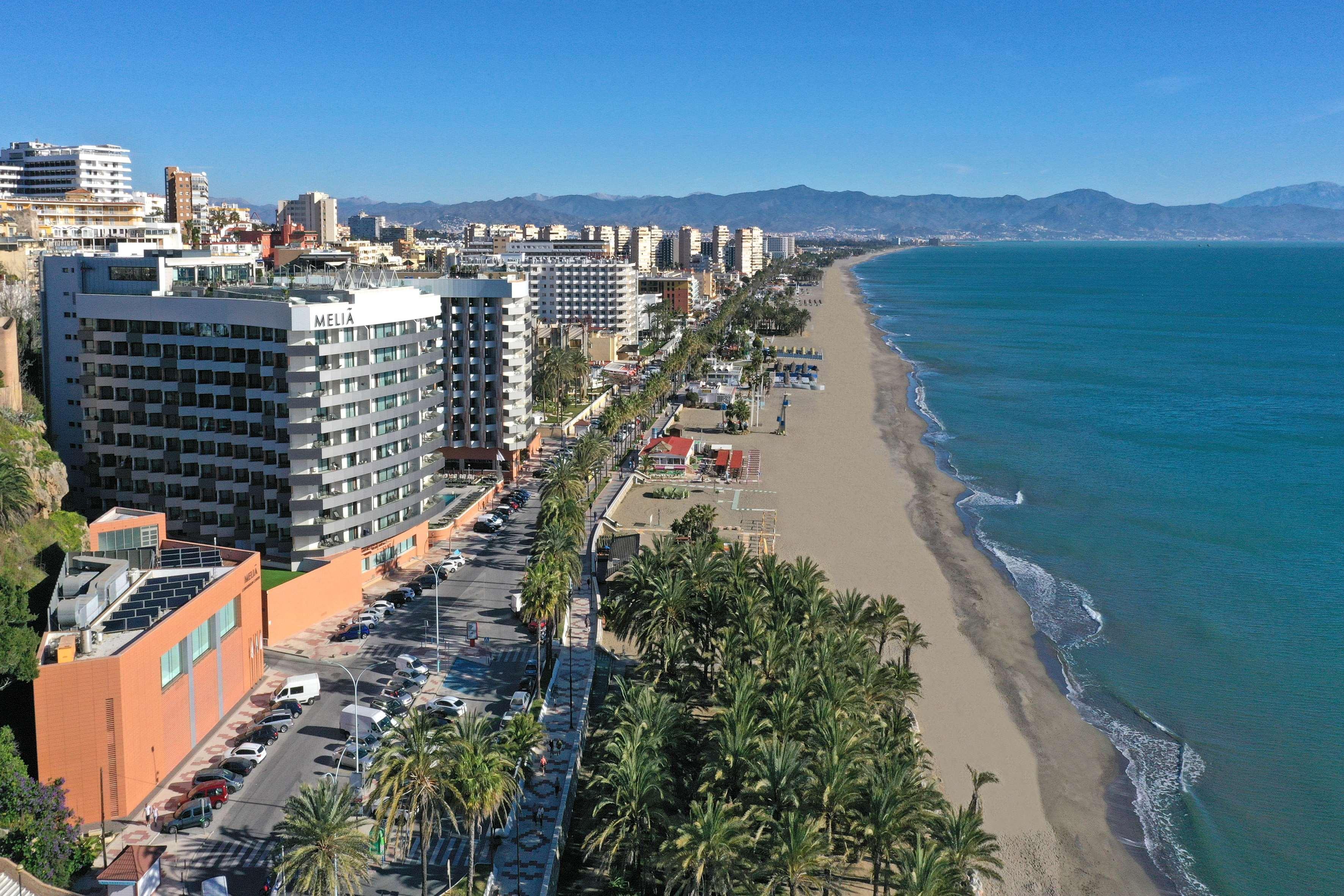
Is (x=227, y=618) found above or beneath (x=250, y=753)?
above

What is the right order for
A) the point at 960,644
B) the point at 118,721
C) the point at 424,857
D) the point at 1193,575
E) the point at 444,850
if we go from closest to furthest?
the point at 424,857, the point at 444,850, the point at 118,721, the point at 960,644, the point at 1193,575

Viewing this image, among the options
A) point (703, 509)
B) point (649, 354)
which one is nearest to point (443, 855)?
point (703, 509)

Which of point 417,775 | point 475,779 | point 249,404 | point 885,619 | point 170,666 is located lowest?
point 475,779

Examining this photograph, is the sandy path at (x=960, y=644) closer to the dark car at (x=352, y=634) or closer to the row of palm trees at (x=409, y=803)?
the row of palm trees at (x=409, y=803)

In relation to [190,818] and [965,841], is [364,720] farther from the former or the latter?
[965,841]

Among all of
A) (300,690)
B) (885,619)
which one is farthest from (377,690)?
(885,619)
